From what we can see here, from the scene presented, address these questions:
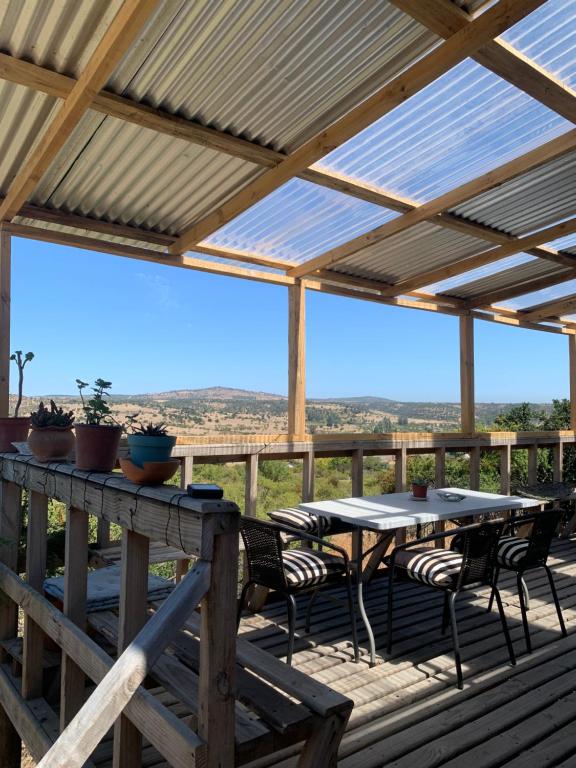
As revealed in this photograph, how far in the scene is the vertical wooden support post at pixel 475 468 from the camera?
5871mm

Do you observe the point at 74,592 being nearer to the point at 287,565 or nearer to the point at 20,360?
the point at 287,565

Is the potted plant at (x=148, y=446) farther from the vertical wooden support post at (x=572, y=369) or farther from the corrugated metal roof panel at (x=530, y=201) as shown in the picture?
the vertical wooden support post at (x=572, y=369)

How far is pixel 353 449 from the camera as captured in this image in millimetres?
4926

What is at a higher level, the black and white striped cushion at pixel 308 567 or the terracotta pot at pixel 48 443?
the terracotta pot at pixel 48 443

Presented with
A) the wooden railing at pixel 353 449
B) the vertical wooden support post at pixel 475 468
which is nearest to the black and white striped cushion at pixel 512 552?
the wooden railing at pixel 353 449

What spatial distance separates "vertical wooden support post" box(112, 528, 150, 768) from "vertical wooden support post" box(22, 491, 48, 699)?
1009 mm

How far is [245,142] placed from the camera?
120 inches

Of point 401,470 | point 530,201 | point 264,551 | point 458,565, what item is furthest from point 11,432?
point 530,201

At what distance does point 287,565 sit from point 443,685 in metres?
0.92

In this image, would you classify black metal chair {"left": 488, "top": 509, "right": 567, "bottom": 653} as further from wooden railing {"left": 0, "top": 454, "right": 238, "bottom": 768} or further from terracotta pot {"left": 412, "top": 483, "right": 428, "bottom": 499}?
wooden railing {"left": 0, "top": 454, "right": 238, "bottom": 768}

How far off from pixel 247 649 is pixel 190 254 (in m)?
3.33

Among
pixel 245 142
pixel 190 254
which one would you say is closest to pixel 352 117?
pixel 245 142

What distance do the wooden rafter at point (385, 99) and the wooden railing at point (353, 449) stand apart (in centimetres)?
156

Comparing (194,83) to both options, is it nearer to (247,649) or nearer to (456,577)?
(247,649)
